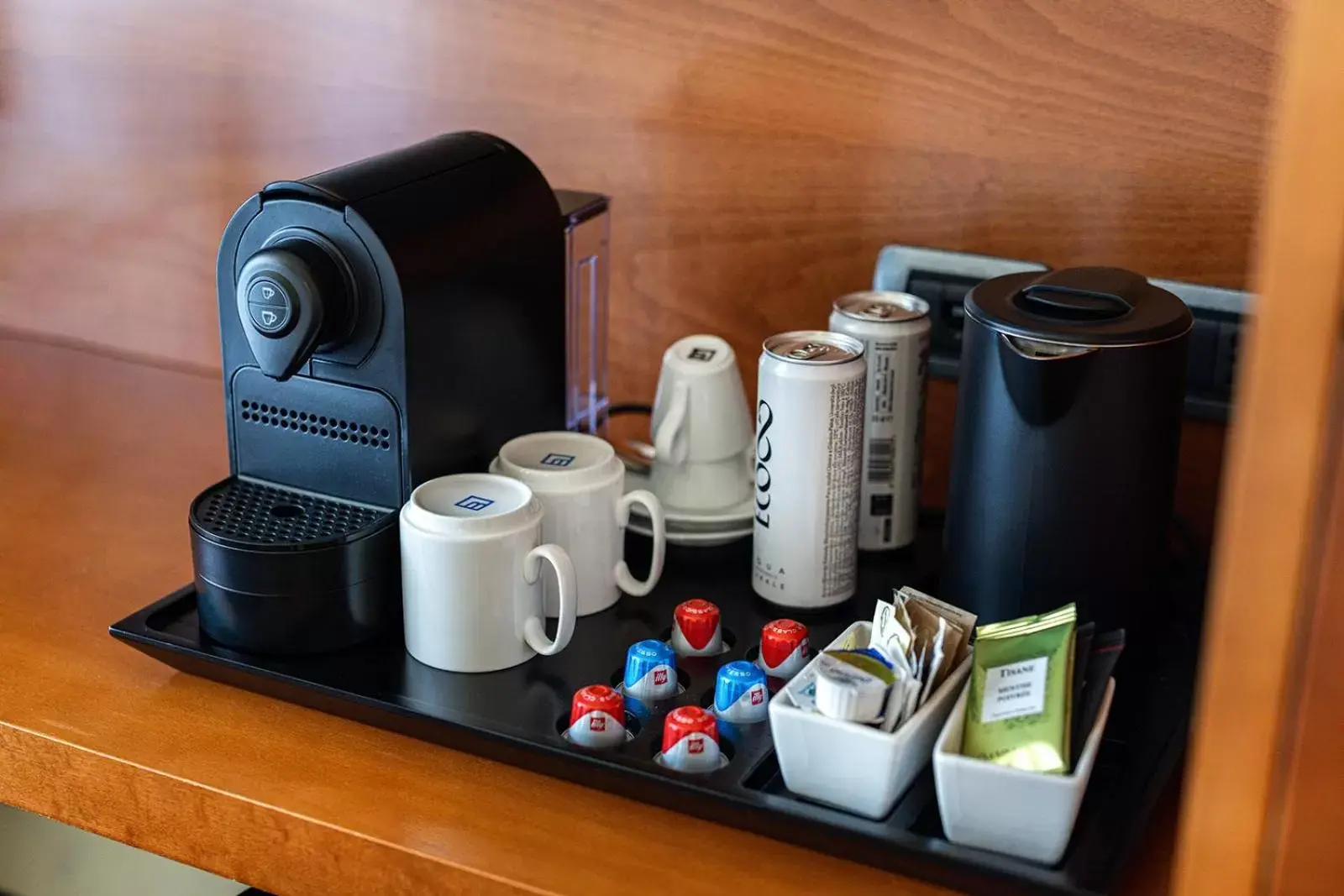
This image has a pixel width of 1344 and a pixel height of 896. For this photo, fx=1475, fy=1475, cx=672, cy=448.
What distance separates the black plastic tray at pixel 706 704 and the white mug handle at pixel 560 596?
2 cm

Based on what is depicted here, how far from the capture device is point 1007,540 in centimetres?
82

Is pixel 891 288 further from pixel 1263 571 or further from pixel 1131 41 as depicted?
pixel 1263 571

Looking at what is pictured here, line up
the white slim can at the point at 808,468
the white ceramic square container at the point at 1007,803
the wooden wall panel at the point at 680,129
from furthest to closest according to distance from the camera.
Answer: the wooden wall panel at the point at 680,129 < the white slim can at the point at 808,468 < the white ceramic square container at the point at 1007,803

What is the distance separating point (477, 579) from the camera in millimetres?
823

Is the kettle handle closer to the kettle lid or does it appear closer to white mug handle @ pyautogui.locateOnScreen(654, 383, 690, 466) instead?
the kettle lid

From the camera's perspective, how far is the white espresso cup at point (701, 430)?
962mm

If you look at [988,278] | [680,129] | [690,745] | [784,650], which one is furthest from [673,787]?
[680,129]

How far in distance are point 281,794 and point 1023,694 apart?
373 mm

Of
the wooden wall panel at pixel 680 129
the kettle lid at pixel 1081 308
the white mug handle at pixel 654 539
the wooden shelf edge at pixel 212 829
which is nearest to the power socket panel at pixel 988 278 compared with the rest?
the wooden wall panel at pixel 680 129

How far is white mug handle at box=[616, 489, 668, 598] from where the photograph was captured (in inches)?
35.7

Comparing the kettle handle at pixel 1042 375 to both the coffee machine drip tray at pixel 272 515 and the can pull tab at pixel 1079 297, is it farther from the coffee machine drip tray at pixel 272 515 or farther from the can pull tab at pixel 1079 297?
the coffee machine drip tray at pixel 272 515

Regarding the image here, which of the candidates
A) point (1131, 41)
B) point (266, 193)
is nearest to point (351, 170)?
point (266, 193)

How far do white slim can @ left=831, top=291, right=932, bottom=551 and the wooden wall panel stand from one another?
132 millimetres

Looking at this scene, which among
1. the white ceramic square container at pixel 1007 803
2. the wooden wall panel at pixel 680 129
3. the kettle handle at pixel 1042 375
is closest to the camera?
the white ceramic square container at pixel 1007 803
